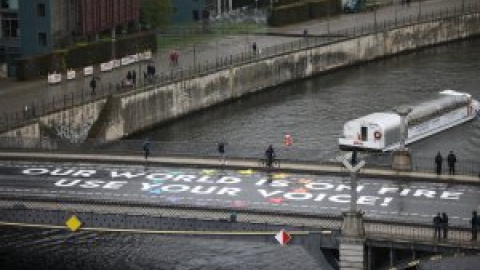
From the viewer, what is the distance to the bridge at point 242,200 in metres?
66.5

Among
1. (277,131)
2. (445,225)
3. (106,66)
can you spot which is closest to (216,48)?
(106,66)

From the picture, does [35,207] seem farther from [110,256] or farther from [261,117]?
[261,117]

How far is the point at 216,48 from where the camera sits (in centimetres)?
14250

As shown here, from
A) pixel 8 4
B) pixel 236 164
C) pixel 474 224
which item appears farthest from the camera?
pixel 8 4

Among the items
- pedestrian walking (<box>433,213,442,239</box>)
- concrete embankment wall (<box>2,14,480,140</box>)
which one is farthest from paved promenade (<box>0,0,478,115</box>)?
pedestrian walking (<box>433,213,442,239</box>)

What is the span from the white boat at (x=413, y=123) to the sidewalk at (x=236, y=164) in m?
22.3

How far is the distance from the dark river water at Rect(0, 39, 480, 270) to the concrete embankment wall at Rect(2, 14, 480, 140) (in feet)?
3.98

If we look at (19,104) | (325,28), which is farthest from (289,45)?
(19,104)

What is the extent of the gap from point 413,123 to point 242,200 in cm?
3648

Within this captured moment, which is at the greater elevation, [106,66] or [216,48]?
[216,48]

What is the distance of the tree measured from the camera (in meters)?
148

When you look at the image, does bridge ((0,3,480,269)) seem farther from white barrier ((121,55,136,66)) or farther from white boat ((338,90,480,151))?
white barrier ((121,55,136,66))

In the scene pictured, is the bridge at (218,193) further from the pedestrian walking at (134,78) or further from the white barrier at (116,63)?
the white barrier at (116,63)

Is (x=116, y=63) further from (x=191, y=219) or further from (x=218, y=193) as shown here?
(x=191, y=219)
